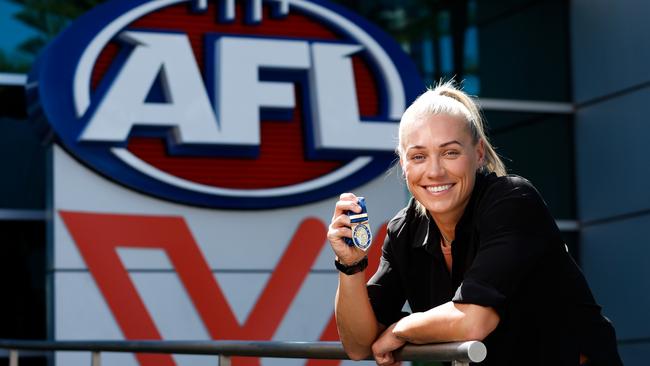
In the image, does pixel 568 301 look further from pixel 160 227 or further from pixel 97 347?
pixel 160 227

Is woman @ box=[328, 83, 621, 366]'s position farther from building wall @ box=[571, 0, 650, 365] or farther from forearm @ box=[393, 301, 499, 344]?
Result: building wall @ box=[571, 0, 650, 365]

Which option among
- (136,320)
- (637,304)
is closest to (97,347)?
(136,320)

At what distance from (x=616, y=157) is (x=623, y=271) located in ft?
3.42

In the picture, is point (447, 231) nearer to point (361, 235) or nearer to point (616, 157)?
point (361, 235)

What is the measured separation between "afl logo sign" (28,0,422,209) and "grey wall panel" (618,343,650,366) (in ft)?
9.47

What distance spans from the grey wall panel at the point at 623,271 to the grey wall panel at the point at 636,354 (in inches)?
3.5

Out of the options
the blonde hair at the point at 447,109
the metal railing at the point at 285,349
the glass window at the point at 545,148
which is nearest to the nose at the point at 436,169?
the blonde hair at the point at 447,109

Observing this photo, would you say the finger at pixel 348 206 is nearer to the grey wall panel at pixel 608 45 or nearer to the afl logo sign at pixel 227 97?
the afl logo sign at pixel 227 97

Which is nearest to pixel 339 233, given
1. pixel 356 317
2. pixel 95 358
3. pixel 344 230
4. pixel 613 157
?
pixel 344 230

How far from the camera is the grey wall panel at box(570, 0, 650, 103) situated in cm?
1002

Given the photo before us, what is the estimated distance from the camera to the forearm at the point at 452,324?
2631mm

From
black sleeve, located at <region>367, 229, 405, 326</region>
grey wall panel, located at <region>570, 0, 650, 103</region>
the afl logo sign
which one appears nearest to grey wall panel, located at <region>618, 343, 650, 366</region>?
grey wall panel, located at <region>570, 0, 650, 103</region>

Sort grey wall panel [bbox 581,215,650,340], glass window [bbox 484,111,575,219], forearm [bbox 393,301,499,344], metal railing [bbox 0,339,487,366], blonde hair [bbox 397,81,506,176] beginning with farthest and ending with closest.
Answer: glass window [bbox 484,111,575,219] → grey wall panel [bbox 581,215,650,340] → blonde hair [bbox 397,81,506,176] → forearm [bbox 393,301,499,344] → metal railing [bbox 0,339,487,366]

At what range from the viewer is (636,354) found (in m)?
9.98
